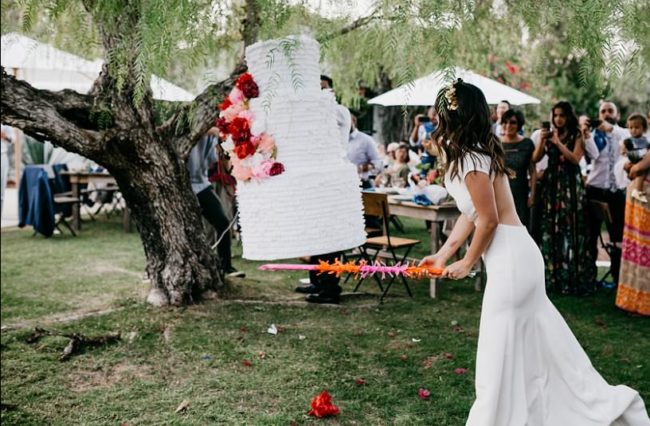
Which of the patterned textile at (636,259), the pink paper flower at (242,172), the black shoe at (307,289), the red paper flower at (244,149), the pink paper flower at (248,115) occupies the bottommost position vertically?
the black shoe at (307,289)

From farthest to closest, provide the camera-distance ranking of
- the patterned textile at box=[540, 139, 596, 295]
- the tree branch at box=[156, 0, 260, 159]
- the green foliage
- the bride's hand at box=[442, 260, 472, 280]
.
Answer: the patterned textile at box=[540, 139, 596, 295]
the tree branch at box=[156, 0, 260, 159]
the bride's hand at box=[442, 260, 472, 280]
the green foliage

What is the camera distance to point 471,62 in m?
6.65

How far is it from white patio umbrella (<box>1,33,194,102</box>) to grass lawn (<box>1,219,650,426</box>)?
191 cm

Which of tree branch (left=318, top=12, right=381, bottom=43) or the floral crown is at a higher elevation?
tree branch (left=318, top=12, right=381, bottom=43)

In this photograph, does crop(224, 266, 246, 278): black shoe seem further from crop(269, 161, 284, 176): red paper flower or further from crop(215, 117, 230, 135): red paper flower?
crop(269, 161, 284, 176): red paper flower

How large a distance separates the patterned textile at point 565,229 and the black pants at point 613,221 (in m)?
0.27

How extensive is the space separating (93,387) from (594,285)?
17.7ft

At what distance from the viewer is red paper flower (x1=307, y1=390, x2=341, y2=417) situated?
165 inches

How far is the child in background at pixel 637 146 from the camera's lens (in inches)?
256

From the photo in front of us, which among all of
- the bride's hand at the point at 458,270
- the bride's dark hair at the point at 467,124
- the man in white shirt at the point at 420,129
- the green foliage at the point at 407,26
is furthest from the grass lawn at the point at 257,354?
the man in white shirt at the point at 420,129

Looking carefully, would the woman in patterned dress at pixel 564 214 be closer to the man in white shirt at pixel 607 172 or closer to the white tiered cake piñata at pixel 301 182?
the man in white shirt at pixel 607 172

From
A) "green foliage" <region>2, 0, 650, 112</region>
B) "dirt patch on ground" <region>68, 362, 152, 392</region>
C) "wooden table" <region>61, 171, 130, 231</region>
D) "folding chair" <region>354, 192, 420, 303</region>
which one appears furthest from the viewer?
"wooden table" <region>61, 171, 130, 231</region>

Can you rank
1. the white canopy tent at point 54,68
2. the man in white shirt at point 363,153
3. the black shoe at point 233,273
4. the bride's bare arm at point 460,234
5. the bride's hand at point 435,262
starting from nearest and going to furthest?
the bride's hand at point 435,262 → the bride's bare arm at point 460,234 → the white canopy tent at point 54,68 → the black shoe at point 233,273 → the man in white shirt at point 363,153

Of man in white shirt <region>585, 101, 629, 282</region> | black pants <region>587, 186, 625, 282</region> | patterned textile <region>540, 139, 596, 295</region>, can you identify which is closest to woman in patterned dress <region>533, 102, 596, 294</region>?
patterned textile <region>540, 139, 596, 295</region>
